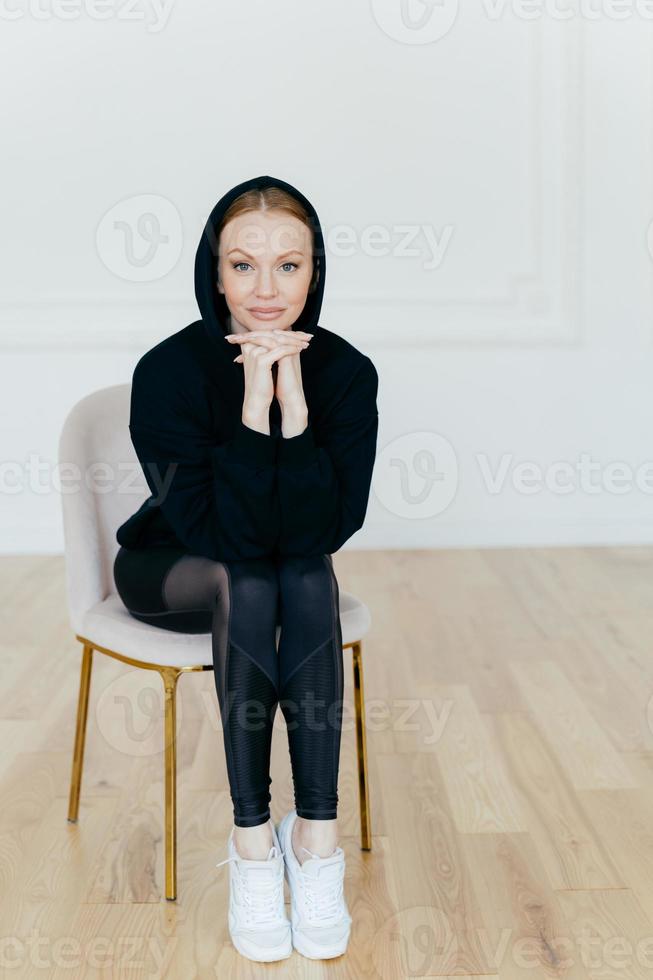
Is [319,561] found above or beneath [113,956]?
above

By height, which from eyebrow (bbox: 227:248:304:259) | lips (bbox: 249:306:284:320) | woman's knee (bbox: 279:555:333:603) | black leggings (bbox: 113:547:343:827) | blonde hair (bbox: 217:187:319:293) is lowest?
black leggings (bbox: 113:547:343:827)

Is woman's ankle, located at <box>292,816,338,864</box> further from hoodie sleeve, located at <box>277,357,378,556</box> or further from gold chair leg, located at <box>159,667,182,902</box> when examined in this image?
hoodie sleeve, located at <box>277,357,378,556</box>

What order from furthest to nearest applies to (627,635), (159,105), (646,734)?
1. (159,105)
2. (627,635)
3. (646,734)

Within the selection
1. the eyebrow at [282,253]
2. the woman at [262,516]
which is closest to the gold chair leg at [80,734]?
the woman at [262,516]

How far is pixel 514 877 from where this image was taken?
5.98ft

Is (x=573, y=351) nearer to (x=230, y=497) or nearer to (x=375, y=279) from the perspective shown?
(x=375, y=279)

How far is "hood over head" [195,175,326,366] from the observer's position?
1752mm

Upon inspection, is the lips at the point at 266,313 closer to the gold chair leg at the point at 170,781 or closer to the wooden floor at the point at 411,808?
the gold chair leg at the point at 170,781

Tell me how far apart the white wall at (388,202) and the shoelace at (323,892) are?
2.69 metres

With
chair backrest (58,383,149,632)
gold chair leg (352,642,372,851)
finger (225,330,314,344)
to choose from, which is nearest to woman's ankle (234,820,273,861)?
gold chair leg (352,642,372,851)

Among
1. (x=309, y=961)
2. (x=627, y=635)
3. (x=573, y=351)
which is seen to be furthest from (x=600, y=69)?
(x=309, y=961)

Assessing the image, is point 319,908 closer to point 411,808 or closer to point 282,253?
point 411,808

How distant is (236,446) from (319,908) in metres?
0.67

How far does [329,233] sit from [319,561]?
105 inches
